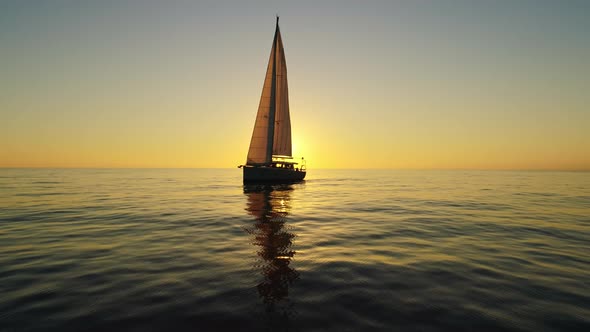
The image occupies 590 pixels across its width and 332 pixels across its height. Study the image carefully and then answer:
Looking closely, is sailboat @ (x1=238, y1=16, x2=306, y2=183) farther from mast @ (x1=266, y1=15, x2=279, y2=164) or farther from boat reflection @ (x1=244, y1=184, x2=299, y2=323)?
boat reflection @ (x1=244, y1=184, x2=299, y2=323)

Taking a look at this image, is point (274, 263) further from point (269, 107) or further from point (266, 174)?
point (269, 107)

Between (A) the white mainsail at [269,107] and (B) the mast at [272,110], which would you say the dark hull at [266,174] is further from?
(B) the mast at [272,110]

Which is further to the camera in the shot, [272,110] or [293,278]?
[272,110]

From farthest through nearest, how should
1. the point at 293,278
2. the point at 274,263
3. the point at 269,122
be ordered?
the point at 269,122 < the point at 274,263 < the point at 293,278

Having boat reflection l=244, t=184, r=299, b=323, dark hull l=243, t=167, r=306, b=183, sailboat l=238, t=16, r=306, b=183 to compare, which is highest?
sailboat l=238, t=16, r=306, b=183

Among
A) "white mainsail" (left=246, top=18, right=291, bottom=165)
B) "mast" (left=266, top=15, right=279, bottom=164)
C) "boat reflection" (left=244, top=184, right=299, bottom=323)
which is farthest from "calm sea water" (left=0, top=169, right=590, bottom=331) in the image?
"mast" (left=266, top=15, right=279, bottom=164)

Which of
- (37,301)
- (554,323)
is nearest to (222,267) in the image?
(37,301)

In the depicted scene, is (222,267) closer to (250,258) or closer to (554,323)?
(250,258)

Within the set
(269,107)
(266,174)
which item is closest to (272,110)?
(269,107)

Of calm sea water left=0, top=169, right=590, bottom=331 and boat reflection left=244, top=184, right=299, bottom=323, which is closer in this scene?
calm sea water left=0, top=169, right=590, bottom=331

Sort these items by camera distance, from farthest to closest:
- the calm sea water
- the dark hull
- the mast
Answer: the mast
the dark hull
the calm sea water

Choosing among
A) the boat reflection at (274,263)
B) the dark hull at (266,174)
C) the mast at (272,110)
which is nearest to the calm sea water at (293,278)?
the boat reflection at (274,263)

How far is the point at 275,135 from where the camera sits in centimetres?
4669

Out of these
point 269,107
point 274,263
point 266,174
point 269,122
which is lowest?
point 274,263
